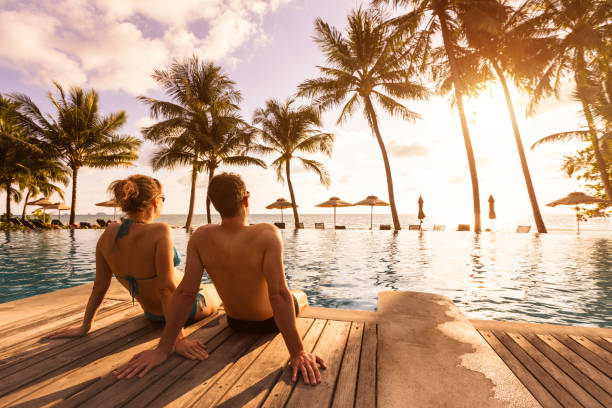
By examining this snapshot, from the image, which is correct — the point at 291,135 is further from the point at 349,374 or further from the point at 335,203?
the point at 349,374

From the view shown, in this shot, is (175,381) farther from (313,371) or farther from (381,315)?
(381,315)

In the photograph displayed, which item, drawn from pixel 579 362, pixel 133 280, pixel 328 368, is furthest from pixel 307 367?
pixel 579 362

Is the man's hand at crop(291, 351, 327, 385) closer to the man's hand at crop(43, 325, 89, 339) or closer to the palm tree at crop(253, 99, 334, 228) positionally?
the man's hand at crop(43, 325, 89, 339)

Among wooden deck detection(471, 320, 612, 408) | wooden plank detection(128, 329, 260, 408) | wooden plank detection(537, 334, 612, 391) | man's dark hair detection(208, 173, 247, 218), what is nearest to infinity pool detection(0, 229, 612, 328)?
wooden deck detection(471, 320, 612, 408)

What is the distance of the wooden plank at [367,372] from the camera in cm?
145

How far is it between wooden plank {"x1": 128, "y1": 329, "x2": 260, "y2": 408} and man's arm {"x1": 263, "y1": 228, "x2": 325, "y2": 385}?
41cm

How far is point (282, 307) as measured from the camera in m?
1.68

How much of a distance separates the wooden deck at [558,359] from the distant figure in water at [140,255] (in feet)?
6.99

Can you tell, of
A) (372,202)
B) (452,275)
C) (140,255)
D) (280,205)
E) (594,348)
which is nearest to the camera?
(140,255)

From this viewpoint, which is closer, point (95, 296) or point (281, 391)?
point (281, 391)

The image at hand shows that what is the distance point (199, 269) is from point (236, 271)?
0.24 m

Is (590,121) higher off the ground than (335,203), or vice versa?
(590,121)

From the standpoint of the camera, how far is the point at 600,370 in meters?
2.01

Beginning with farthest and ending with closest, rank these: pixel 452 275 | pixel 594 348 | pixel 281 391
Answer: pixel 452 275 → pixel 594 348 → pixel 281 391
